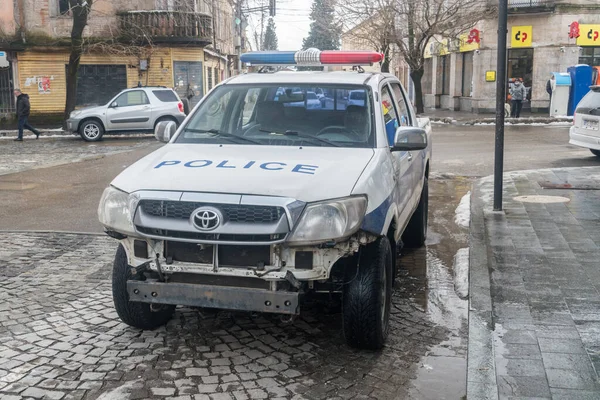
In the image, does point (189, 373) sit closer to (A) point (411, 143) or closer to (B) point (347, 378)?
(B) point (347, 378)

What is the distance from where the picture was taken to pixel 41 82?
30.3 m

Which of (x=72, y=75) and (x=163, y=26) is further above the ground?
(x=163, y=26)

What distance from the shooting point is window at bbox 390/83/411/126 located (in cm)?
654

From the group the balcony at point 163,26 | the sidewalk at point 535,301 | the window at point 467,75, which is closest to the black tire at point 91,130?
the balcony at point 163,26

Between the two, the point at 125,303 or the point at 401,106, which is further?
the point at 401,106

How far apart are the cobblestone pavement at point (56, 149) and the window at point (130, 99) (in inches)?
44.7

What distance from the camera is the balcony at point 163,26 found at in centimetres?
3012

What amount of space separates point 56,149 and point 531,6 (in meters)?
22.3

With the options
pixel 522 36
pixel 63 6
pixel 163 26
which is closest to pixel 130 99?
pixel 163 26

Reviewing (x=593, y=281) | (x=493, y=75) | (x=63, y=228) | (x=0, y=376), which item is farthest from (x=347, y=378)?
(x=493, y=75)

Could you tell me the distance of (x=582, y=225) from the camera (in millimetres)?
8156

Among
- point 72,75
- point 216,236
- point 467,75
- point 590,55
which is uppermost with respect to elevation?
point 590,55

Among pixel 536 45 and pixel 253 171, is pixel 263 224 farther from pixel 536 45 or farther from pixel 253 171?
pixel 536 45

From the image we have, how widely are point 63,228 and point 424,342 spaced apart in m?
5.46
